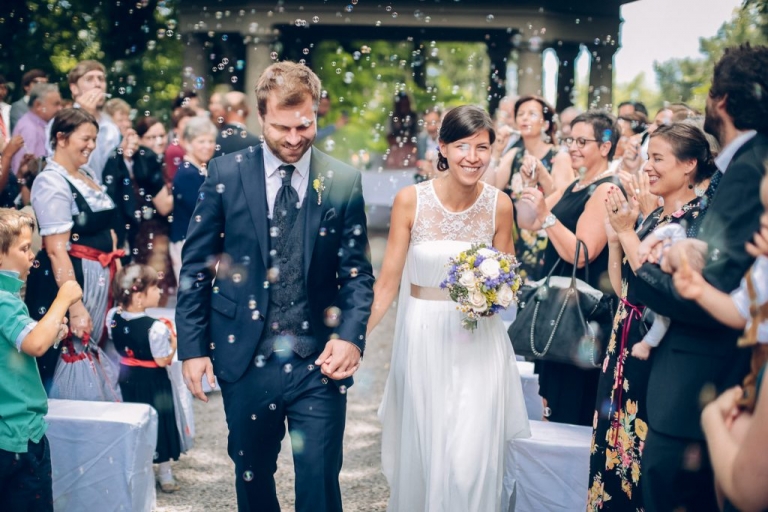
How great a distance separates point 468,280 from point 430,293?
0.43 metres

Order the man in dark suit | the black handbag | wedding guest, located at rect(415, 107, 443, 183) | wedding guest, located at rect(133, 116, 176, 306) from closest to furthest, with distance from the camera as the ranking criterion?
the man in dark suit
the black handbag
wedding guest, located at rect(415, 107, 443, 183)
wedding guest, located at rect(133, 116, 176, 306)

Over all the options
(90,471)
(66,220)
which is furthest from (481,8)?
(90,471)

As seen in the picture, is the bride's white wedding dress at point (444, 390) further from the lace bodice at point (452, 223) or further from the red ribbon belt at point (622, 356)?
the red ribbon belt at point (622, 356)

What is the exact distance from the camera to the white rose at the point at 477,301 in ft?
13.5

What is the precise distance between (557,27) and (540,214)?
12.8 metres

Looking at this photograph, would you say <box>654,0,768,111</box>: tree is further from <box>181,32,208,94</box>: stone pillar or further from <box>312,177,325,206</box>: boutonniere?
<box>181,32,208,94</box>: stone pillar

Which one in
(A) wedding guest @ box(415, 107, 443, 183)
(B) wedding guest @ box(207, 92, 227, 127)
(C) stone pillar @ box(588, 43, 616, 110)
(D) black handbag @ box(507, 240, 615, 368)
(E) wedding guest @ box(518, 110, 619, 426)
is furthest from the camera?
(C) stone pillar @ box(588, 43, 616, 110)

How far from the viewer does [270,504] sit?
12.7 feet

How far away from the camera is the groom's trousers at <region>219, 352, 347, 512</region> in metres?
3.72

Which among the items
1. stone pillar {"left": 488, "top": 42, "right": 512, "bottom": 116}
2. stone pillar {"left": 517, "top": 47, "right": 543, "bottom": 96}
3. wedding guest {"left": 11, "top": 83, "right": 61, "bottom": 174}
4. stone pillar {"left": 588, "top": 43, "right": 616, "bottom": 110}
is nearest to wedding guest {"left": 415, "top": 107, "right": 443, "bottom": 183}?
stone pillar {"left": 517, "top": 47, "right": 543, "bottom": 96}

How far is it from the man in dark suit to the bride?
3.76 feet

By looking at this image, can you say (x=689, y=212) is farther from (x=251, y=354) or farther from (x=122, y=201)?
(x=122, y=201)

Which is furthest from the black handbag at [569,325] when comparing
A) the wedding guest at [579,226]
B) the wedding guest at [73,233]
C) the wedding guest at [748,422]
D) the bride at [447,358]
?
the wedding guest at [73,233]

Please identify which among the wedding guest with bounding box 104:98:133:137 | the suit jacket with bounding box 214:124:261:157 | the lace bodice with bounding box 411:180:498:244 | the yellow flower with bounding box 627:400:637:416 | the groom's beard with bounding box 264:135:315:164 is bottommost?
the yellow flower with bounding box 627:400:637:416
